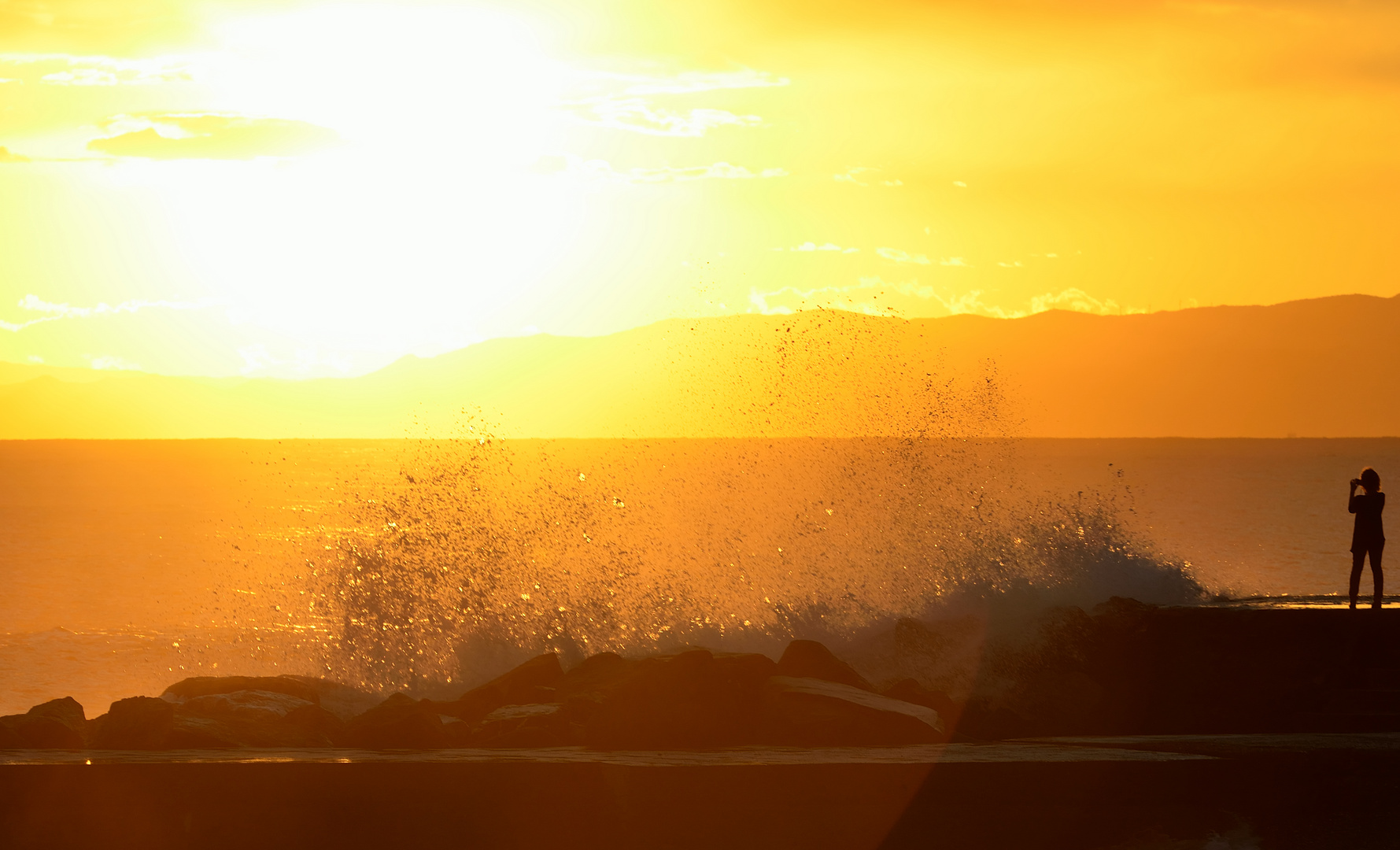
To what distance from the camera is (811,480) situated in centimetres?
11194

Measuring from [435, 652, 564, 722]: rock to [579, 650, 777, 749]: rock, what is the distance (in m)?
3.07

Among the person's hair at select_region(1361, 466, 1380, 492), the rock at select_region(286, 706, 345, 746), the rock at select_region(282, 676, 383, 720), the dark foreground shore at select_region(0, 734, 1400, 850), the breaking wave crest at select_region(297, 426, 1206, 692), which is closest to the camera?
the dark foreground shore at select_region(0, 734, 1400, 850)

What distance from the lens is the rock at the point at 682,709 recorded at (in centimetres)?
964

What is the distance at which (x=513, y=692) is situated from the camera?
555 inches

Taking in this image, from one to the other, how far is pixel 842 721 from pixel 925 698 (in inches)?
117

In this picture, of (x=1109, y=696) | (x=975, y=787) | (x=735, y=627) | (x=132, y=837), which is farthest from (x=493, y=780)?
(x=735, y=627)

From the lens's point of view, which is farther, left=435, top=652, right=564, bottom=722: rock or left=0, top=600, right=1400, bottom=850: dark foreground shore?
left=435, top=652, right=564, bottom=722: rock

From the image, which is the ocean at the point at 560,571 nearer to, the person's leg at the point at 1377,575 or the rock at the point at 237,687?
the person's leg at the point at 1377,575

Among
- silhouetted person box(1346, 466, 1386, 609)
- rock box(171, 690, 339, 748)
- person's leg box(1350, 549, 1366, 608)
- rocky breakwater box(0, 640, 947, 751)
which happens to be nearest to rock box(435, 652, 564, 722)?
rocky breakwater box(0, 640, 947, 751)

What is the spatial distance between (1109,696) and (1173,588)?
8675 mm

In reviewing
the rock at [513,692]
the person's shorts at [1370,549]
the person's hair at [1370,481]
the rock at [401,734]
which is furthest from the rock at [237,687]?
the person's hair at [1370,481]

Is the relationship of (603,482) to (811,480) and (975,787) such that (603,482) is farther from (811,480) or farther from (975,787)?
(975,787)

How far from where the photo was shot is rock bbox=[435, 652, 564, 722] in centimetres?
1358

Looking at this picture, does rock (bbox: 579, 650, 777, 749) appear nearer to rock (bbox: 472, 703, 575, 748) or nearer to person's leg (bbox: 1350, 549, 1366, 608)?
rock (bbox: 472, 703, 575, 748)
